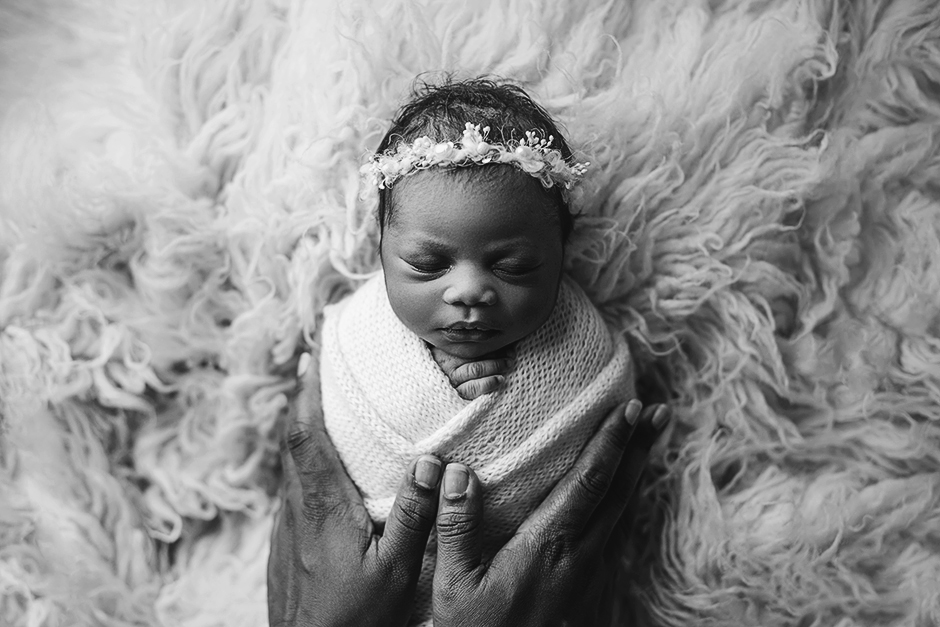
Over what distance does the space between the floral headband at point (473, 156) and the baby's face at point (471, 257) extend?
0.01m

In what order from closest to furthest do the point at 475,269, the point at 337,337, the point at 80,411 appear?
the point at 475,269 < the point at 337,337 < the point at 80,411

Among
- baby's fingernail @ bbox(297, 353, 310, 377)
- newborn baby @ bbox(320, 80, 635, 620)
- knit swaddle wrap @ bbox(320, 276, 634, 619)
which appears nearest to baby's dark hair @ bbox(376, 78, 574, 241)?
newborn baby @ bbox(320, 80, 635, 620)

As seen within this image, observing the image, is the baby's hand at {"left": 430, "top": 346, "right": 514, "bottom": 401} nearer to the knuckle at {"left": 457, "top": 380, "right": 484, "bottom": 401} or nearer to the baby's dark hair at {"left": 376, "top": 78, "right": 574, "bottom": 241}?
the knuckle at {"left": 457, "top": 380, "right": 484, "bottom": 401}

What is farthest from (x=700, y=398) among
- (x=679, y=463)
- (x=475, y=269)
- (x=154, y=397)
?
(x=154, y=397)

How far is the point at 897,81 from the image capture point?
1030 mm

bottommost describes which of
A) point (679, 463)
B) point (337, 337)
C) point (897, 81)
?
point (679, 463)

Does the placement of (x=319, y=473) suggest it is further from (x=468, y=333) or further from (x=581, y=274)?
(x=581, y=274)

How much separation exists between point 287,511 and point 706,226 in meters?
0.58

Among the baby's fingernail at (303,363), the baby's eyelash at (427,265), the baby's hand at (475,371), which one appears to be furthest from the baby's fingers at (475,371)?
the baby's fingernail at (303,363)

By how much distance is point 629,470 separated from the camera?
1.01 m

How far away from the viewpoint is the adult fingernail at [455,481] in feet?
2.95

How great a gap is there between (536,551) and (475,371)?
20cm

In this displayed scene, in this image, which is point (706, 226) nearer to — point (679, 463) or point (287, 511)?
point (679, 463)

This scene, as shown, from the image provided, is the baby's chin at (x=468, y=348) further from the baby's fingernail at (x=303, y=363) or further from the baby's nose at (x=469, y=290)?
the baby's fingernail at (x=303, y=363)
